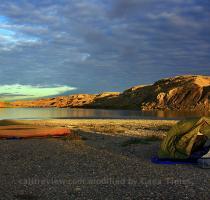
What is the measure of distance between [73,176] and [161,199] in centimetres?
422

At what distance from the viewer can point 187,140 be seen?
18.8 metres

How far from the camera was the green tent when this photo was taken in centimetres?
1836

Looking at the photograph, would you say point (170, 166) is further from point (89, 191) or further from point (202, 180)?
point (89, 191)

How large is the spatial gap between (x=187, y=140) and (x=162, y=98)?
110 m

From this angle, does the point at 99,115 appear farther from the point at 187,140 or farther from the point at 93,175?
the point at 93,175

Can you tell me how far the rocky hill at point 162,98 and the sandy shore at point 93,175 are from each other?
9310 cm

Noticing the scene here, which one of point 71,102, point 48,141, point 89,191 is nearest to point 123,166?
point 89,191

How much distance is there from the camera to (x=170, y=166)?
16938 millimetres

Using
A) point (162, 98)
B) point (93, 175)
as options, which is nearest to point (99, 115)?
point (162, 98)

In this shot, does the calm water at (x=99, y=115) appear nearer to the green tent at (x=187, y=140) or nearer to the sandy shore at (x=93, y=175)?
the sandy shore at (x=93, y=175)

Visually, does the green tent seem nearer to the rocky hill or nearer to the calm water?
the calm water

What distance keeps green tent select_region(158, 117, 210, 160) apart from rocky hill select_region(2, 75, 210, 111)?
92211 mm

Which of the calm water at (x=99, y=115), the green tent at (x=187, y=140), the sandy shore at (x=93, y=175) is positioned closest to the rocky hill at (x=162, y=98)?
the calm water at (x=99, y=115)

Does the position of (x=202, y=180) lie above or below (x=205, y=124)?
below
